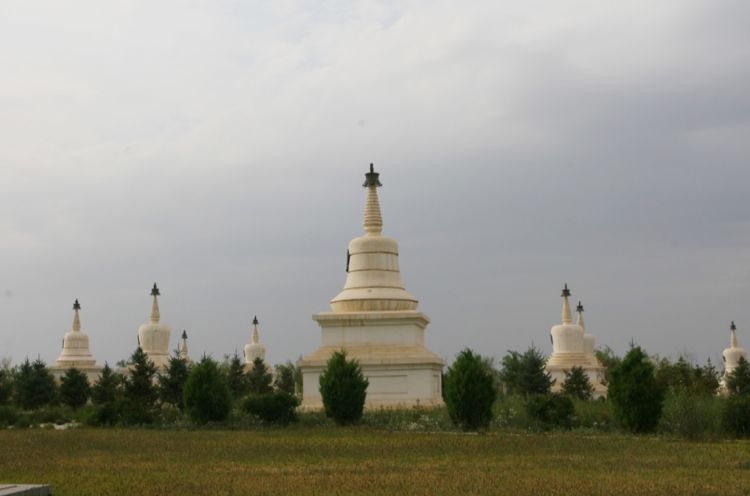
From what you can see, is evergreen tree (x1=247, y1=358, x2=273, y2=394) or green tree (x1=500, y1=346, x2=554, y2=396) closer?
green tree (x1=500, y1=346, x2=554, y2=396)

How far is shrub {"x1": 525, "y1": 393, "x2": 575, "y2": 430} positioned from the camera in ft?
100

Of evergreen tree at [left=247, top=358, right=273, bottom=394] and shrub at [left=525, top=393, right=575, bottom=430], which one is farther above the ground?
evergreen tree at [left=247, top=358, right=273, bottom=394]

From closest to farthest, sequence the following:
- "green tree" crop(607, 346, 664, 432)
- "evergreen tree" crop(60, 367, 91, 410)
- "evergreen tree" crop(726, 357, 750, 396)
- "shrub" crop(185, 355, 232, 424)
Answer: "green tree" crop(607, 346, 664, 432) < "shrub" crop(185, 355, 232, 424) < "evergreen tree" crop(60, 367, 91, 410) < "evergreen tree" crop(726, 357, 750, 396)

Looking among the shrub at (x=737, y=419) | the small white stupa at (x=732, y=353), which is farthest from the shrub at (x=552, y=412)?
the small white stupa at (x=732, y=353)

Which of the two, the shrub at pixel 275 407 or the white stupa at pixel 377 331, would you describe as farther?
the white stupa at pixel 377 331

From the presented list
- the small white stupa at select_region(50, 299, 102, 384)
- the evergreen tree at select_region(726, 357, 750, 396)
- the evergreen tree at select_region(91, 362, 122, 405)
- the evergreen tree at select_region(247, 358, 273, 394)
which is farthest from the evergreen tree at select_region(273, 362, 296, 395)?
the evergreen tree at select_region(726, 357, 750, 396)

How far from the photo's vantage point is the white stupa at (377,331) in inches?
1613

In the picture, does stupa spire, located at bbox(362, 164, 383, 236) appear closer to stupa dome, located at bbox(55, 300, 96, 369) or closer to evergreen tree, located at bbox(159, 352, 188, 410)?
evergreen tree, located at bbox(159, 352, 188, 410)

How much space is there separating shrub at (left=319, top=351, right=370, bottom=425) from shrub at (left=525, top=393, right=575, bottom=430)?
212 inches

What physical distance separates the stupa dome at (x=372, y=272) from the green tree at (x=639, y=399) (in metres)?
16.1

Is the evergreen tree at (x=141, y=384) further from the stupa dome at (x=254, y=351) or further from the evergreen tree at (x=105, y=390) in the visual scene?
the stupa dome at (x=254, y=351)

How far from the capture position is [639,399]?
2884cm

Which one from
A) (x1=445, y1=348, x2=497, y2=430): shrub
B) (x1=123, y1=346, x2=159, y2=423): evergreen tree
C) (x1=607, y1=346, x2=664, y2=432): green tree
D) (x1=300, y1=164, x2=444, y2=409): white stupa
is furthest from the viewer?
(x1=123, y1=346, x2=159, y2=423): evergreen tree

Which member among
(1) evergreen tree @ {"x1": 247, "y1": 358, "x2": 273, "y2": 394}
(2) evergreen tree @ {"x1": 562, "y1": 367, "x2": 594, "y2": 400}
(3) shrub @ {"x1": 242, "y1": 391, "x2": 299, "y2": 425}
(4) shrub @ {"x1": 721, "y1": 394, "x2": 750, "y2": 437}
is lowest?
(4) shrub @ {"x1": 721, "y1": 394, "x2": 750, "y2": 437}
